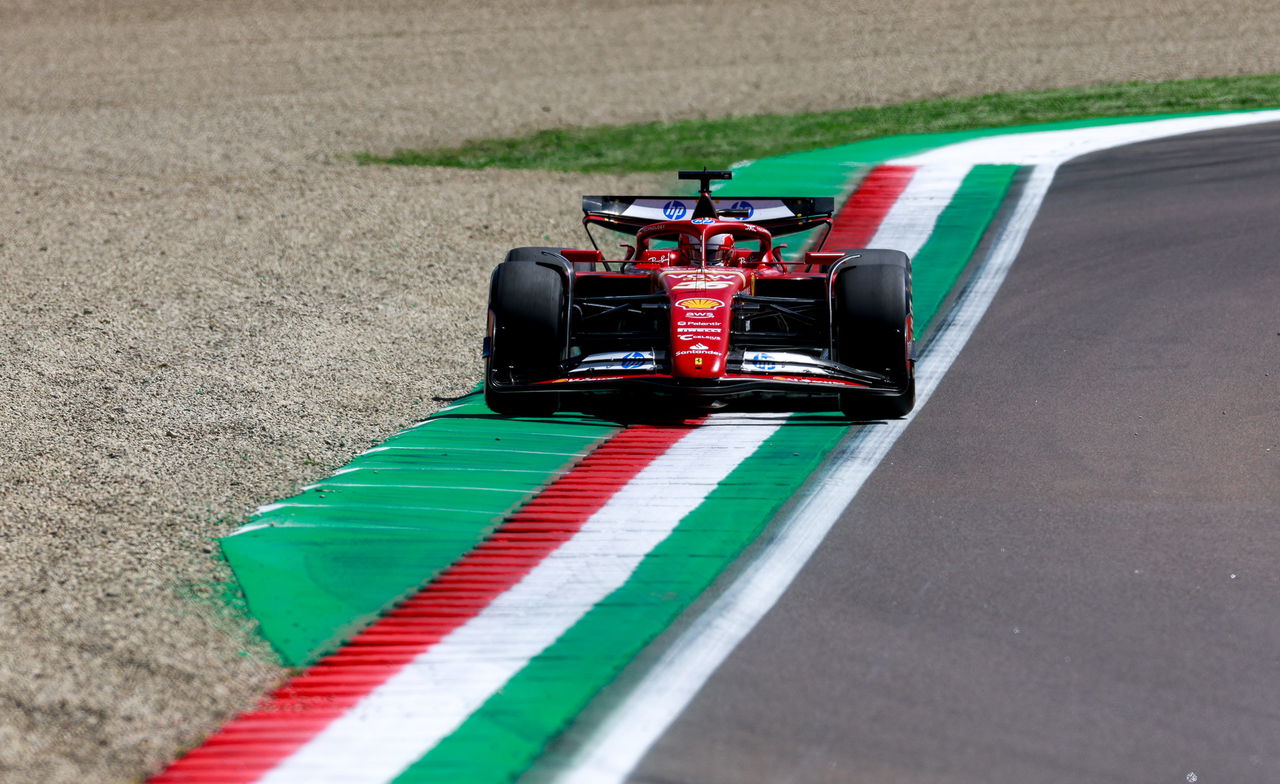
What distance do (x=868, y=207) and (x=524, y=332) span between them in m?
8.35

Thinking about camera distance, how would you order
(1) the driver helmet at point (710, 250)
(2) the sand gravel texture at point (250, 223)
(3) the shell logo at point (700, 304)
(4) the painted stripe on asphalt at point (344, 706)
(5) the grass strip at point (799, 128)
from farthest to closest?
(5) the grass strip at point (799, 128)
(1) the driver helmet at point (710, 250)
(3) the shell logo at point (700, 304)
(2) the sand gravel texture at point (250, 223)
(4) the painted stripe on asphalt at point (344, 706)

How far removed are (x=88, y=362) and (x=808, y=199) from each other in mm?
4619

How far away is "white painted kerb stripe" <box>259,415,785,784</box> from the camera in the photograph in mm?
4402

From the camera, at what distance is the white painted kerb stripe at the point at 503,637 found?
14.4 ft

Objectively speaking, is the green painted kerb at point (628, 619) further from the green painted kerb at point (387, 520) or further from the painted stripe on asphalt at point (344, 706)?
the green painted kerb at point (387, 520)

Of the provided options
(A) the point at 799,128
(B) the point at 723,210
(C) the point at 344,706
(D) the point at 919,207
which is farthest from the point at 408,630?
(A) the point at 799,128

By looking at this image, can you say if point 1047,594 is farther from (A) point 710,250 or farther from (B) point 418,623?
(A) point 710,250

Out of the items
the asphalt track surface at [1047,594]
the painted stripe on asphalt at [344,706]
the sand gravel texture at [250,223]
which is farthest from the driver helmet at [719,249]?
the painted stripe on asphalt at [344,706]

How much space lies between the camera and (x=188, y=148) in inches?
772

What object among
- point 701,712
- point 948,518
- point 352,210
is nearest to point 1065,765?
point 701,712

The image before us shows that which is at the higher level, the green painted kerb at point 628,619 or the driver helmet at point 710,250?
the driver helmet at point 710,250

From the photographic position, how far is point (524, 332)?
834cm

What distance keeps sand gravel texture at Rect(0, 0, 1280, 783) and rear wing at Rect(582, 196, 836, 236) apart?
1344mm

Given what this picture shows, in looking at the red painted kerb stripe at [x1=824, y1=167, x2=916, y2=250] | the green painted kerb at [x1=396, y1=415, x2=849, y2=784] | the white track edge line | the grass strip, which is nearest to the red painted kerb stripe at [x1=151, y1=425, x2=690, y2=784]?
the green painted kerb at [x1=396, y1=415, x2=849, y2=784]
